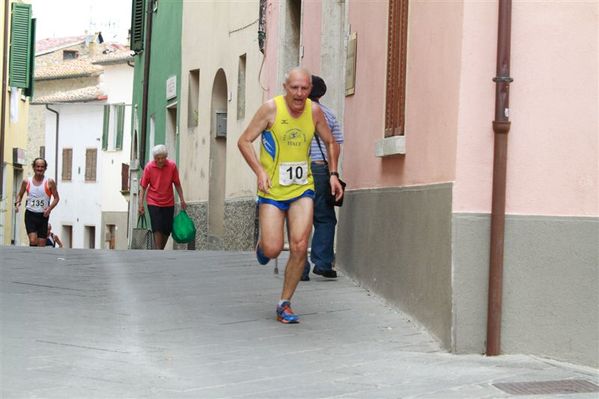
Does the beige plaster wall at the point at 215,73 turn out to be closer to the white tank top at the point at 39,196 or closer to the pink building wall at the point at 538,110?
the white tank top at the point at 39,196

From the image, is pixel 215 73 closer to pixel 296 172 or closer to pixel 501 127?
pixel 296 172

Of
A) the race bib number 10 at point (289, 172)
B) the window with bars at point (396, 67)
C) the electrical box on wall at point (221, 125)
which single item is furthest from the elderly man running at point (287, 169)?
the electrical box on wall at point (221, 125)

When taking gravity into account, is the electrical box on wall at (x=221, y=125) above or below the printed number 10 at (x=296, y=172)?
above

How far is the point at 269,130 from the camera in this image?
347 inches

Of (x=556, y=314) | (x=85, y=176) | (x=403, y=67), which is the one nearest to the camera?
(x=556, y=314)

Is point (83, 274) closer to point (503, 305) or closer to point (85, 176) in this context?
point (503, 305)

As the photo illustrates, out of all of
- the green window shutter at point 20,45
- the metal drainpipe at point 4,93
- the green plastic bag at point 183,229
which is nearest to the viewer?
the green plastic bag at point 183,229

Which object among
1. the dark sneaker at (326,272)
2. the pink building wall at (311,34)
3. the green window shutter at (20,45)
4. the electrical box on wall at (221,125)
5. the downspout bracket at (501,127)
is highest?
the green window shutter at (20,45)

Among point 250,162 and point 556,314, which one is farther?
point 250,162

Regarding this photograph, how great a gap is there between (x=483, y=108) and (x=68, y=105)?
53663 millimetres

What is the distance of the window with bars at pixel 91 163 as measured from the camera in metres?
58.3

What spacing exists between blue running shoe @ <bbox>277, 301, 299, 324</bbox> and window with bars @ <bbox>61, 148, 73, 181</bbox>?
171 ft

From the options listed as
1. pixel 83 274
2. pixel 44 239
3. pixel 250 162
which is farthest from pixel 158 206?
pixel 250 162

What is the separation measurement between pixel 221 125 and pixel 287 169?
13532mm
